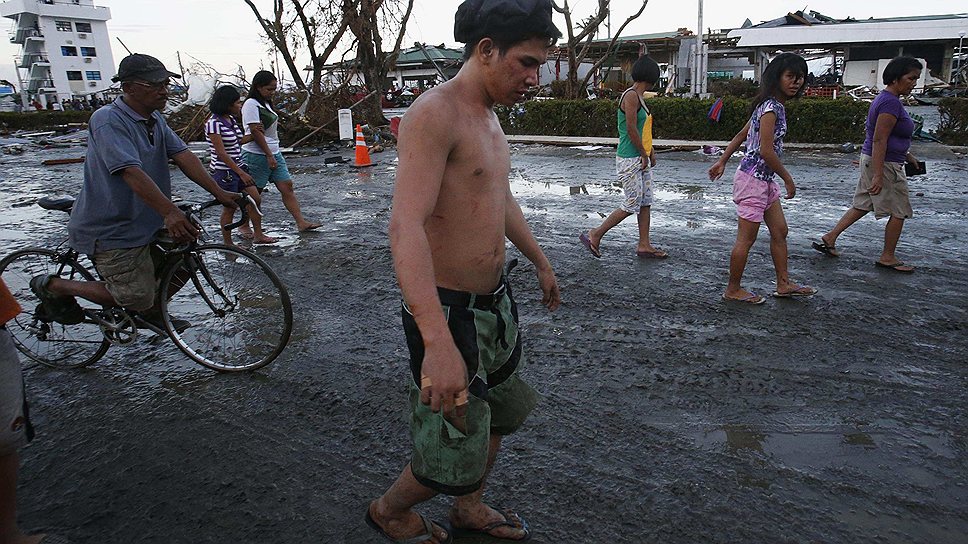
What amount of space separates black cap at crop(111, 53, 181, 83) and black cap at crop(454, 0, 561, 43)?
245cm

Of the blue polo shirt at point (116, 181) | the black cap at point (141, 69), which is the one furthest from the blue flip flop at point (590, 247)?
the black cap at point (141, 69)

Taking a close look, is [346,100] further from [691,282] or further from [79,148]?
[691,282]

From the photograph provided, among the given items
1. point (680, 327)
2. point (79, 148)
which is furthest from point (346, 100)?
point (680, 327)

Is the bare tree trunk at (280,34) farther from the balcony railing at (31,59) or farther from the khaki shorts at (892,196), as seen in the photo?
the balcony railing at (31,59)

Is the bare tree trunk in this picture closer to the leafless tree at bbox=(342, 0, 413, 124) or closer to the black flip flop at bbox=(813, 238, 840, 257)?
the leafless tree at bbox=(342, 0, 413, 124)

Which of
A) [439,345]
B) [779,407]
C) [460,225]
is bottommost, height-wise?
[779,407]

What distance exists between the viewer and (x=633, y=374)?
3.93 meters

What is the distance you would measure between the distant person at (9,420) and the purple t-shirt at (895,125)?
620cm

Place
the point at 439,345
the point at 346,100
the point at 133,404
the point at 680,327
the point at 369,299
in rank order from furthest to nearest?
the point at 346,100 < the point at 369,299 < the point at 680,327 < the point at 133,404 < the point at 439,345

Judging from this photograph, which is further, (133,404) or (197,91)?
(197,91)

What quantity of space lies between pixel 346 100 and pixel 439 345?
21524 mm

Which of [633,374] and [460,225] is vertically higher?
[460,225]

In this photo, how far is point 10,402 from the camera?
7.50 ft

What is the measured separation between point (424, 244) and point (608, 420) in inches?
77.5
